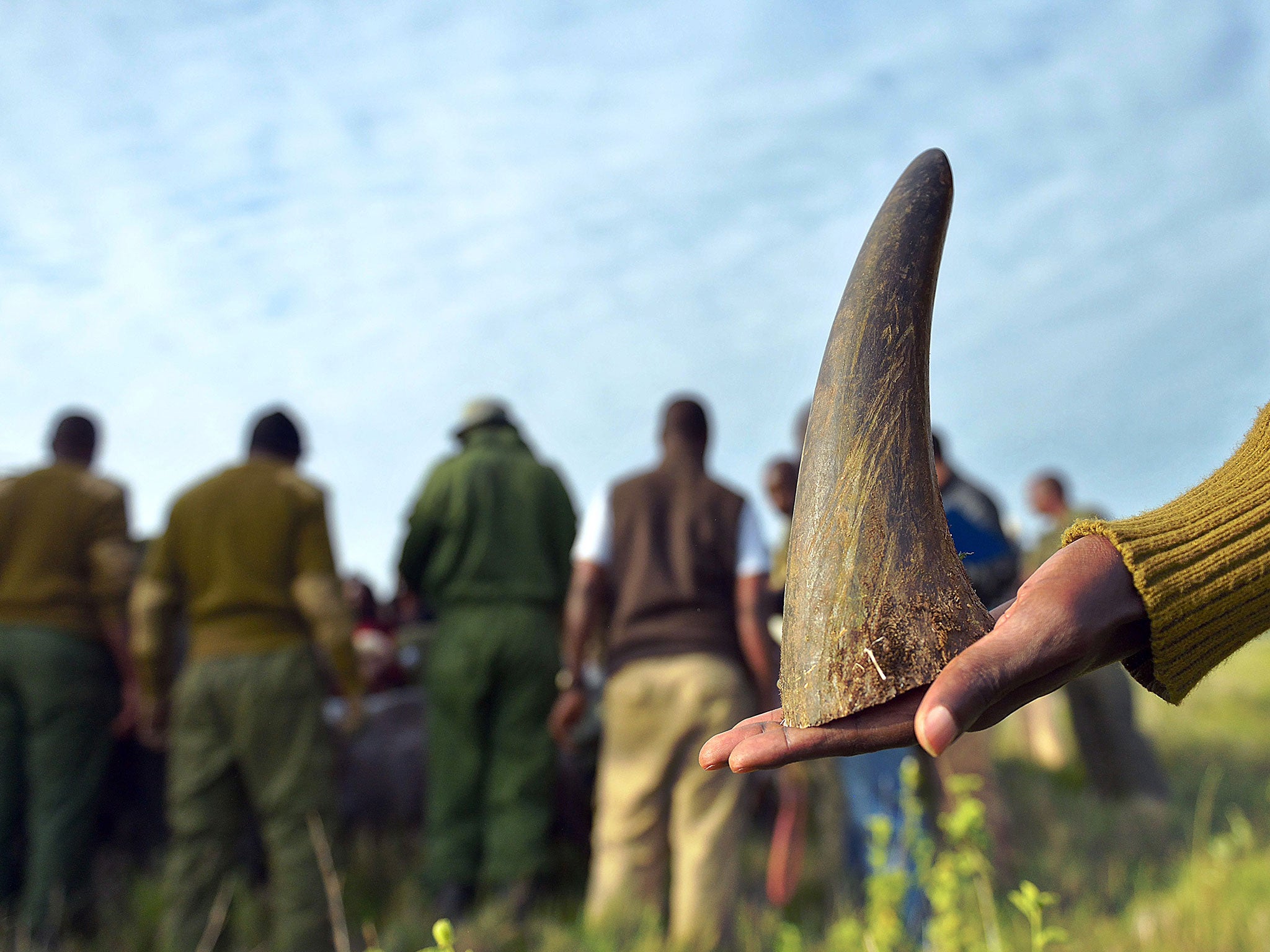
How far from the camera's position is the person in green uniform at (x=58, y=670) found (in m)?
3.77

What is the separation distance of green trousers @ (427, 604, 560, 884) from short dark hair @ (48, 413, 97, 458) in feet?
5.98

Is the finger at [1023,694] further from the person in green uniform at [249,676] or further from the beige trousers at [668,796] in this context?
the person in green uniform at [249,676]

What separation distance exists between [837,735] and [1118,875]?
402 cm

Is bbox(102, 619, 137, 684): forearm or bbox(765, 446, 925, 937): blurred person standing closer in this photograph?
bbox(765, 446, 925, 937): blurred person standing

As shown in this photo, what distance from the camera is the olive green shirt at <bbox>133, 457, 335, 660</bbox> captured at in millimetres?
3621

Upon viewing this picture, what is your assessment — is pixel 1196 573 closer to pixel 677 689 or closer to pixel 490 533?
pixel 677 689

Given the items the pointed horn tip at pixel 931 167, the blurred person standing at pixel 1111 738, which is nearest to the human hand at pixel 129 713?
the pointed horn tip at pixel 931 167

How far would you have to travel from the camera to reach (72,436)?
4211 millimetres

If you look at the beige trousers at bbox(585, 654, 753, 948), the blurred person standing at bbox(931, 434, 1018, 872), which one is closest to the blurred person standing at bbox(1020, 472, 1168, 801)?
the blurred person standing at bbox(931, 434, 1018, 872)

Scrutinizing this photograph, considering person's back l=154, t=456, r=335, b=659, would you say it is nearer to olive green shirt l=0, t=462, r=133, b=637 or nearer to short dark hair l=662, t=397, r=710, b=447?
olive green shirt l=0, t=462, r=133, b=637

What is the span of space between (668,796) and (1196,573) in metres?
2.69

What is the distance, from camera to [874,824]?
2.34 m

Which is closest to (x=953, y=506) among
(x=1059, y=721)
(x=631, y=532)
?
(x=631, y=532)

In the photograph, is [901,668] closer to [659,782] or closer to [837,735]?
[837,735]
